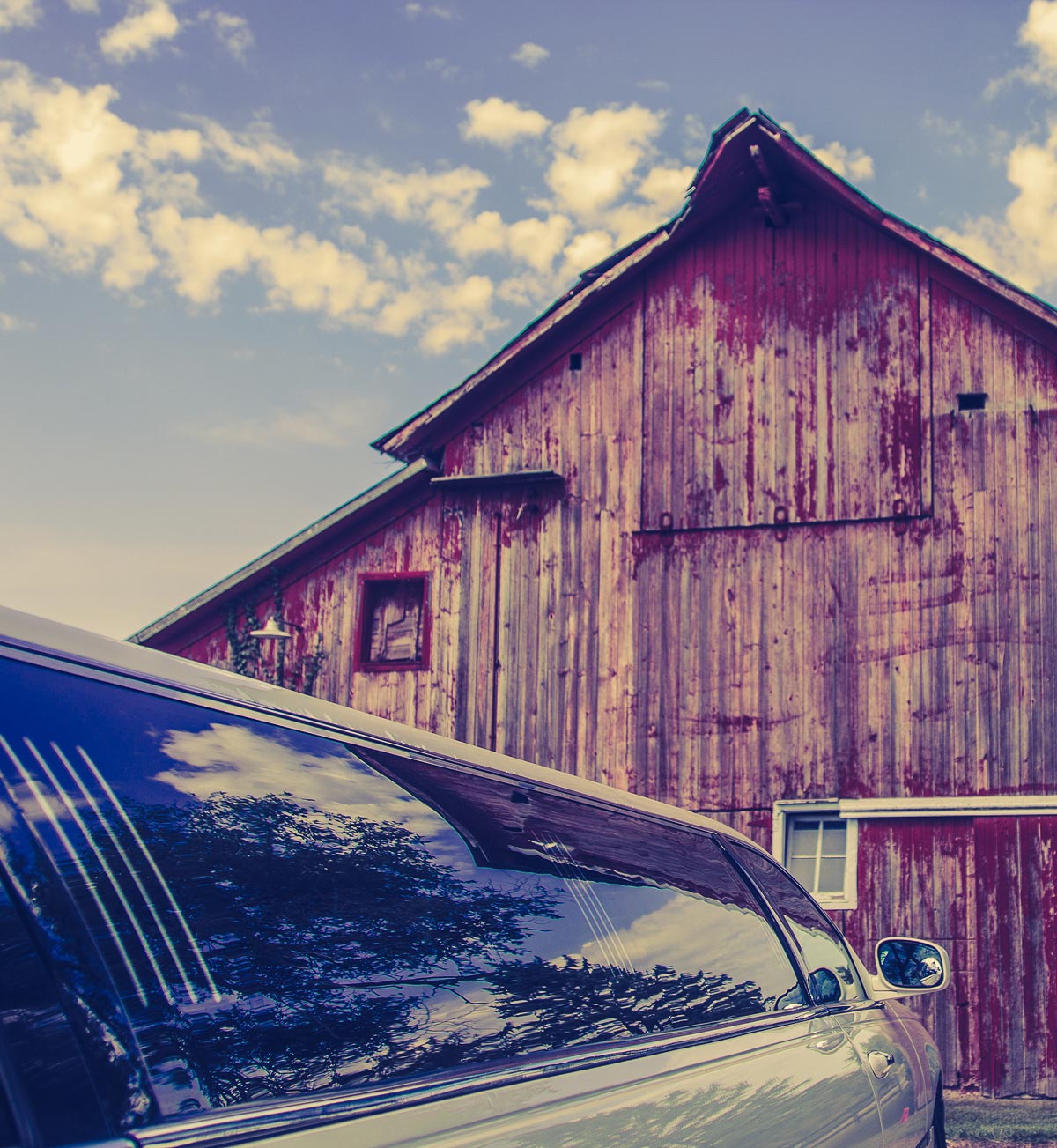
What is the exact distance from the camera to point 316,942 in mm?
1714

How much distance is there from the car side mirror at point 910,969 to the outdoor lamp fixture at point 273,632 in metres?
10.2

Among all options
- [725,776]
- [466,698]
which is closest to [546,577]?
[466,698]

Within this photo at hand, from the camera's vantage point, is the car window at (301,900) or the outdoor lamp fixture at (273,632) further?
the outdoor lamp fixture at (273,632)

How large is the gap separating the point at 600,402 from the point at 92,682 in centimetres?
1310

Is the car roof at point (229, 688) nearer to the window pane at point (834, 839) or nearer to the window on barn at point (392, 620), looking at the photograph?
the window pane at point (834, 839)

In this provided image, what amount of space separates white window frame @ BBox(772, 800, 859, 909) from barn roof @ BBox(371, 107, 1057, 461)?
534cm

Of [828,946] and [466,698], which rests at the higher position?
[466,698]

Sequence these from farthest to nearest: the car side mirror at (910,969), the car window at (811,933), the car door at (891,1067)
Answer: the car side mirror at (910,969) → the car window at (811,933) → the car door at (891,1067)

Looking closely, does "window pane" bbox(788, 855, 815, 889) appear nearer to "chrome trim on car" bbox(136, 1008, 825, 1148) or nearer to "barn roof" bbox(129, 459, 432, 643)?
"barn roof" bbox(129, 459, 432, 643)

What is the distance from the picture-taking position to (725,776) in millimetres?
13211

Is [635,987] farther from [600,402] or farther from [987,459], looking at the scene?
[600,402]

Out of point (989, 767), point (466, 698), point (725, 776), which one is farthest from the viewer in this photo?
point (466, 698)

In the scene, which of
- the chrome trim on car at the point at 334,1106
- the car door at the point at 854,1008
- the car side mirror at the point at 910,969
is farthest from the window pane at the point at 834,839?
the chrome trim on car at the point at 334,1106

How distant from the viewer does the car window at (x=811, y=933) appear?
3.70 m
